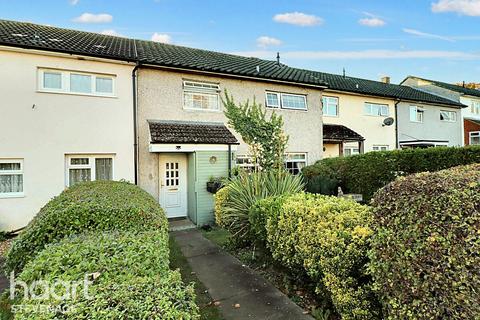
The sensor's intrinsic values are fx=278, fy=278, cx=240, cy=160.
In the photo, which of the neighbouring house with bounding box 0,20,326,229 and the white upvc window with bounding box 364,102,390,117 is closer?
the neighbouring house with bounding box 0,20,326,229

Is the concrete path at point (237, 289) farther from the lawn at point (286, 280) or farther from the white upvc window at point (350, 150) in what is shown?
the white upvc window at point (350, 150)

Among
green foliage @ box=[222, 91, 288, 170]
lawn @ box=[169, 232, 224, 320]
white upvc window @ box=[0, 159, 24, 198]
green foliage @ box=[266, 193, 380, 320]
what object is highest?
green foliage @ box=[222, 91, 288, 170]

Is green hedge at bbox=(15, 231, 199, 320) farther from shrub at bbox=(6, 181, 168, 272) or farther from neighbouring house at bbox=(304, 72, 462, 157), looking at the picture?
neighbouring house at bbox=(304, 72, 462, 157)

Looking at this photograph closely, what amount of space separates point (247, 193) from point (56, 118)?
771 cm

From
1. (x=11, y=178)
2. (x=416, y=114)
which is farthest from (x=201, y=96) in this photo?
(x=416, y=114)

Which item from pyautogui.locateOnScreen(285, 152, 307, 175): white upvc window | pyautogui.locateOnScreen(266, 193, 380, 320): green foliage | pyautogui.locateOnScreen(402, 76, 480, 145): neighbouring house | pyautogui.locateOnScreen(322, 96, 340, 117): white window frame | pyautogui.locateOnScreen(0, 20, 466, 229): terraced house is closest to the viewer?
pyautogui.locateOnScreen(266, 193, 380, 320): green foliage

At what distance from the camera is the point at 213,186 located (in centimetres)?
1058

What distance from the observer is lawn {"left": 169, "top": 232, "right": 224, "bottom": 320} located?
164 inches

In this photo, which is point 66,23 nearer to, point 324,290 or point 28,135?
point 28,135

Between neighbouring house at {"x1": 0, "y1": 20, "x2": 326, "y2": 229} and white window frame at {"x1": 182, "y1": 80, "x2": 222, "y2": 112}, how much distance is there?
0.15 ft

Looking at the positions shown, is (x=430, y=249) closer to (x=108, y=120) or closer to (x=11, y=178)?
(x=108, y=120)

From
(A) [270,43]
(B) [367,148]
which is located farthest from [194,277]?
(A) [270,43]

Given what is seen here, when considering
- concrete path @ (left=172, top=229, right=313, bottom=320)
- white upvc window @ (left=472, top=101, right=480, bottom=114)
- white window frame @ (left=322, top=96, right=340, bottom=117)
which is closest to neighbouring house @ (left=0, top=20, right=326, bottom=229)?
concrete path @ (left=172, top=229, right=313, bottom=320)

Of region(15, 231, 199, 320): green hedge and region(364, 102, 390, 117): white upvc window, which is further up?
region(364, 102, 390, 117): white upvc window
